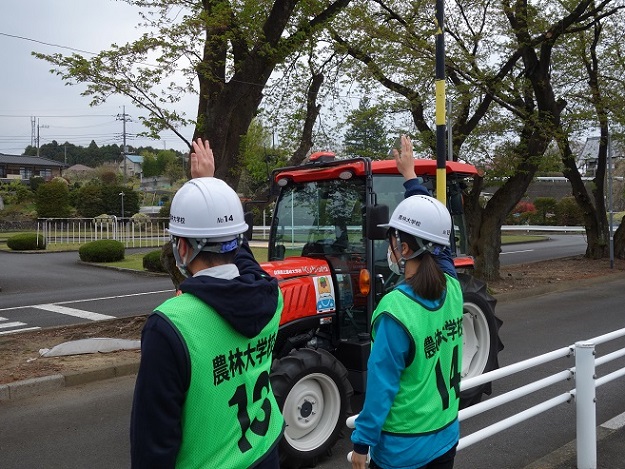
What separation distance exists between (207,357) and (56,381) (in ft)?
20.3

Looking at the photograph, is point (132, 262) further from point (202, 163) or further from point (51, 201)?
point (51, 201)

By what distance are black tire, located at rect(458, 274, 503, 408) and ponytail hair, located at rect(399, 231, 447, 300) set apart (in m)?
3.96

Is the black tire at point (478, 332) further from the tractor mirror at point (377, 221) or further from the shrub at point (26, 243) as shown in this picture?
the shrub at point (26, 243)

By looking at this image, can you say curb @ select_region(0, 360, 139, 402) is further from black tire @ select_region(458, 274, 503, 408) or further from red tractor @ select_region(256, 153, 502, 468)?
black tire @ select_region(458, 274, 503, 408)

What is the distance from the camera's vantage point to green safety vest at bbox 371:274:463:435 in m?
2.59

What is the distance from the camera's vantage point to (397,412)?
2.63 metres

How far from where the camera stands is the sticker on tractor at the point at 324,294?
18.0ft

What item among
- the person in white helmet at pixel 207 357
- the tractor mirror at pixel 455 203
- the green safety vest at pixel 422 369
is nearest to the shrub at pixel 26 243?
the tractor mirror at pixel 455 203

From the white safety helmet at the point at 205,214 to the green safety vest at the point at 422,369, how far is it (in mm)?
815

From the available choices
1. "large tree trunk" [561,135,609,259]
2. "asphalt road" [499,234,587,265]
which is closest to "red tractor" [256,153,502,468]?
"large tree trunk" [561,135,609,259]

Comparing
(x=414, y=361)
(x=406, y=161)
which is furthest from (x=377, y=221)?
(x=414, y=361)

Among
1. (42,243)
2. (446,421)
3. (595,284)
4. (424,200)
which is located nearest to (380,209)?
(424,200)

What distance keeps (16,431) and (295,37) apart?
7010 millimetres

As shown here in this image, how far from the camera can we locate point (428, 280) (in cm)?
264
